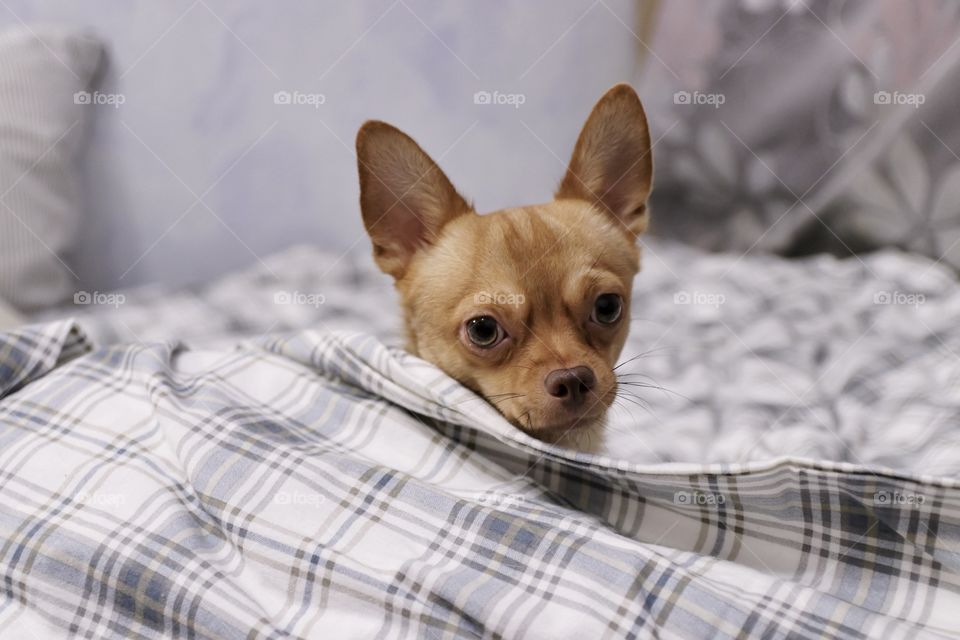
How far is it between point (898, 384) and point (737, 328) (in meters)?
0.67

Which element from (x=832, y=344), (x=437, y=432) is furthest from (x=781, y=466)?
(x=832, y=344)

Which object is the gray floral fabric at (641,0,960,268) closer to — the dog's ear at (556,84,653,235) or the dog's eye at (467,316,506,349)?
the dog's ear at (556,84,653,235)

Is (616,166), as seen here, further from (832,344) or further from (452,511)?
(832,344)

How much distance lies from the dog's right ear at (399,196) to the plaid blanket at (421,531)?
1.16 feet

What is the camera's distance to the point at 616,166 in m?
1.91

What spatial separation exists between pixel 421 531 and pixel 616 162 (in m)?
1.05

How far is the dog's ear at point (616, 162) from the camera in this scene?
178 centimetres

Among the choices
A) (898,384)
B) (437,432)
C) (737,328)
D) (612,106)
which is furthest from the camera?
(737,328)

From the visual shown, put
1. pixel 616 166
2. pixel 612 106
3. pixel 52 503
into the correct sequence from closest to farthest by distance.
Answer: pixel 52 503, pixel 612 106, pixel 616 166

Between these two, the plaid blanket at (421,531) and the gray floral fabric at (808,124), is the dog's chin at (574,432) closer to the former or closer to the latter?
the plaid blanket at (421,531)

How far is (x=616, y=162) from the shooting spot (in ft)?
6.23

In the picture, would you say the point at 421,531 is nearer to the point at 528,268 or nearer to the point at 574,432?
the point at 574,432

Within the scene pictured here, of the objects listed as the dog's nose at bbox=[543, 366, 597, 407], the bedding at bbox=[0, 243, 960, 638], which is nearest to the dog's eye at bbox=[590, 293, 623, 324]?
the dog's nose at bbox=[543, 366, 597, 407]

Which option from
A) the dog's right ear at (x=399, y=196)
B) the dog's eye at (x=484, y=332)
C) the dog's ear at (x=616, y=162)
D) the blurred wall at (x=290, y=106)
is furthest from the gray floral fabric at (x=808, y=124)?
the dog's eye at (x=484, y=332)
